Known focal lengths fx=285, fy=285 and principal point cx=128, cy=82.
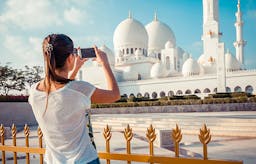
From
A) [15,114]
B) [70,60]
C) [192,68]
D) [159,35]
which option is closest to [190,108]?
[15,114]

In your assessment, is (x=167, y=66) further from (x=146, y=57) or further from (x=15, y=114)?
(x=15, y=114)

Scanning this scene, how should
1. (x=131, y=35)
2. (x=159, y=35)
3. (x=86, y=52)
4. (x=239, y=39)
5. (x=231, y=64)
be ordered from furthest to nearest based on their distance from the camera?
(x=159, y=35) < (x=131, y=35) < (x=239, y=39) < (x=231, y=64) < (x=86, y=52)

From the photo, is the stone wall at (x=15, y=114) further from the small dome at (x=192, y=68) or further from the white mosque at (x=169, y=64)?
the small dome at (x=192, y=68)

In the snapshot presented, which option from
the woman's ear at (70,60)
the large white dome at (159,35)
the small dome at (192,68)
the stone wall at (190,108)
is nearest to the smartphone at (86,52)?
the woman's ear at (70,60)

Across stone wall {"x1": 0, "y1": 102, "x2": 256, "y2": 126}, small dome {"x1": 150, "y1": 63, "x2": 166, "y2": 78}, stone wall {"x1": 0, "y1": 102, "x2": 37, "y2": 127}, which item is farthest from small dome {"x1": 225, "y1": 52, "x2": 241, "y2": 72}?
stone wall {"x1": 0, "y1": 102, "x2": 37, "y2": 127}

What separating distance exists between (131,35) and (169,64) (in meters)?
6.90

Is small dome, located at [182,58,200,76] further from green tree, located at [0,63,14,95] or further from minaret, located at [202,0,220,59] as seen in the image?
green tree, located at [0,63,14,95]

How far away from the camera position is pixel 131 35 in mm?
41188

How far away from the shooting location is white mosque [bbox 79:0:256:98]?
30.0 meters

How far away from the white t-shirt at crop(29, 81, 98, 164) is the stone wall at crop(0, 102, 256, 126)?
14.9 m

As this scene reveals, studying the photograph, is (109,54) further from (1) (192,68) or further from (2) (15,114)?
(2) (15,114)

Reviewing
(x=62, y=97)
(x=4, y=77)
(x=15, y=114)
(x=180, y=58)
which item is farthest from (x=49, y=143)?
(x=180, y=58)

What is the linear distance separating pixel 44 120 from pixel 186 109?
17.2 meters

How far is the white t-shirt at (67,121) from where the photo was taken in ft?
5.70
